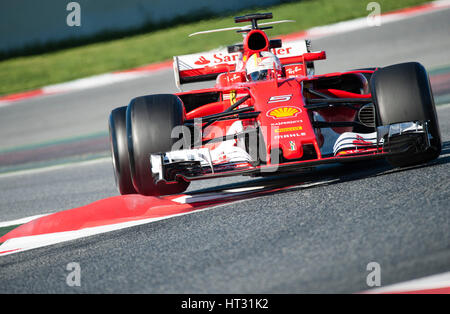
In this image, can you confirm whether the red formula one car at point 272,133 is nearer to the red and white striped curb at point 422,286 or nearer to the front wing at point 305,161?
the front wing at point 305,161

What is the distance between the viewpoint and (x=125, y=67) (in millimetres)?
12055

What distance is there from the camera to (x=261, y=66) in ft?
16.4

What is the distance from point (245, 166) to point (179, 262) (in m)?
1.16

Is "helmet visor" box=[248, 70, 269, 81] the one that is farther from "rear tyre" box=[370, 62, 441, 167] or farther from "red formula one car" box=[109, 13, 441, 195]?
"rear tyre" box=[370, 62, 441, 167]

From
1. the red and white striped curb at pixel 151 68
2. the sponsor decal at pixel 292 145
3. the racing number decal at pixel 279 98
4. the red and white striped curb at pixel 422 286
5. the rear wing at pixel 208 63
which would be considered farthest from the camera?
the red and white striped curb at pixel 151 68

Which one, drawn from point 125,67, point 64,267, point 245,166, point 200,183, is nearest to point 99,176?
point 200,183

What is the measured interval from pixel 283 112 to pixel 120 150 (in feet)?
4.33

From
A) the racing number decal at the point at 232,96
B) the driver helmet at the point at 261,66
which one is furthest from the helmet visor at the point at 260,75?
the racing number decal at the point at 232,96

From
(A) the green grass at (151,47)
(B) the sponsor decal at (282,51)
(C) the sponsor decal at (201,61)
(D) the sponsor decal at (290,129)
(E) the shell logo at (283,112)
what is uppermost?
(A) the green grass at (151,47)

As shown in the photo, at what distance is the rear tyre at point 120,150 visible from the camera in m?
4.46

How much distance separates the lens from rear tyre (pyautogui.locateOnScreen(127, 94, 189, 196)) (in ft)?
12.9

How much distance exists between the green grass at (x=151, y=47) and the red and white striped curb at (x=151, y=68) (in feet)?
0.72

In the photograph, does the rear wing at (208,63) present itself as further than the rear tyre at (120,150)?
Yes

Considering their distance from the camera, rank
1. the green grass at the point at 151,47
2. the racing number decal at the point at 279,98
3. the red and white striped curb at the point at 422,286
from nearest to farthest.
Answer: the red and white striped curb at the point at 422,286, the racing number decal at the point at 279,98, the green grass at the point at 151,47
